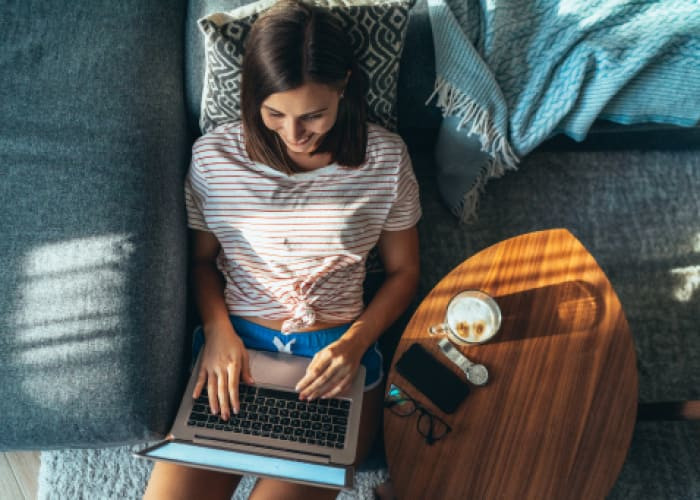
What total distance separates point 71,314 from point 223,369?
335 mm

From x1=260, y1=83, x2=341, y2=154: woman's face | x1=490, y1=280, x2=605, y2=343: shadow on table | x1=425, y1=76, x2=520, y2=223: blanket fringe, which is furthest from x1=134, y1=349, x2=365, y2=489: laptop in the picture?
x1=425, y1=76, x2=520, y2=223: blanket fringe

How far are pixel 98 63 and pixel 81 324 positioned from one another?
2.07 feet

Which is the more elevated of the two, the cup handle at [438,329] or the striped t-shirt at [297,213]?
the striped t-shirt at [297,213]

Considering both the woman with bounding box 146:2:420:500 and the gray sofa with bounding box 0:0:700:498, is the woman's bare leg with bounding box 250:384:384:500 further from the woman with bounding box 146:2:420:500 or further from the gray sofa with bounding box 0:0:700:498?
the gray sofa with bounding box 0:0:700:498

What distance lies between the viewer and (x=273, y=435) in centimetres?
102

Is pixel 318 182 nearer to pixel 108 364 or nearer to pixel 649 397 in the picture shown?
pixel 108 364

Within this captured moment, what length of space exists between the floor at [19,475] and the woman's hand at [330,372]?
101 centimetres

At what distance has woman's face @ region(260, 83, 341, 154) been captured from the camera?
86cm

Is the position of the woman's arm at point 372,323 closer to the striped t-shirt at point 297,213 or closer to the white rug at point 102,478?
the striped t-shirt at point 297,213

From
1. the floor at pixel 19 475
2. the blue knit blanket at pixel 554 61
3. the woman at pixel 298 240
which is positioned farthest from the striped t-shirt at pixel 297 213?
the floor at pixel 19 475

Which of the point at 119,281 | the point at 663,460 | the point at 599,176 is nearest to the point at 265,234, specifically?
the point at 119,281

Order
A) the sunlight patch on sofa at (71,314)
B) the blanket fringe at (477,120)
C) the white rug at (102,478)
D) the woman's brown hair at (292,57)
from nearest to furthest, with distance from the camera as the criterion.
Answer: the woman's brown hair at (292,57) → the sunlight patch on sofa at (71,314) → the blanket fringe at (477,120) → the white rug at (102,478)

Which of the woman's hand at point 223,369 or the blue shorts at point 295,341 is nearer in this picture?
the woman's hand at point 223,369

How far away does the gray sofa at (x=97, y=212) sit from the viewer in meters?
0.96
